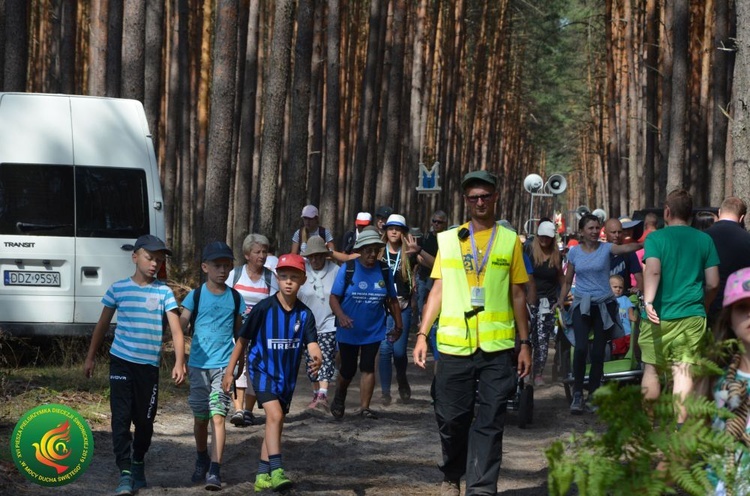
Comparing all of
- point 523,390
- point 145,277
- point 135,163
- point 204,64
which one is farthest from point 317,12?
point 145,277

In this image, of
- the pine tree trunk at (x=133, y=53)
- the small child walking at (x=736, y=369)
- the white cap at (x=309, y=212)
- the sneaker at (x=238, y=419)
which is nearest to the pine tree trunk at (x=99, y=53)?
the pine tree trunk at (x=133, y=53)

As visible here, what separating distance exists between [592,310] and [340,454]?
3.96 m

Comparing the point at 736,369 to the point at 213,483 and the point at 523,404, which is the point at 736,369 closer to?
the point at 213,483

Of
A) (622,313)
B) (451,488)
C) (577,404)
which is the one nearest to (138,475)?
(451,488)

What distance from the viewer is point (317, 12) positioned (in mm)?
31234

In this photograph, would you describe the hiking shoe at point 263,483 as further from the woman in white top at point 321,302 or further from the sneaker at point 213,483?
the woman in white top at point 321,302

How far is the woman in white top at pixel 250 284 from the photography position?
11414 mm

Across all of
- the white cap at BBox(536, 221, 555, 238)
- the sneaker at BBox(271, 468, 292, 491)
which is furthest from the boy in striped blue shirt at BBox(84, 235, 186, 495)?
the white cap at BBox(536, 221, 555, 238)

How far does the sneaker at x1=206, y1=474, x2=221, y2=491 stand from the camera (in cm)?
848

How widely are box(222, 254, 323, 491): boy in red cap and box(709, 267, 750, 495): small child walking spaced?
155 inches

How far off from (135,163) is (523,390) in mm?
5033

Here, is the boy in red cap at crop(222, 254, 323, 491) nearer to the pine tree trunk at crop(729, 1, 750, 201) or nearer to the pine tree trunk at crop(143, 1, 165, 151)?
the pine tree trunk at crop(729, 1, 750, 201)

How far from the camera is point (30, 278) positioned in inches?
515

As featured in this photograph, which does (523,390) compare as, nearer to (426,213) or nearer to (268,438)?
Answer: (268,438)
